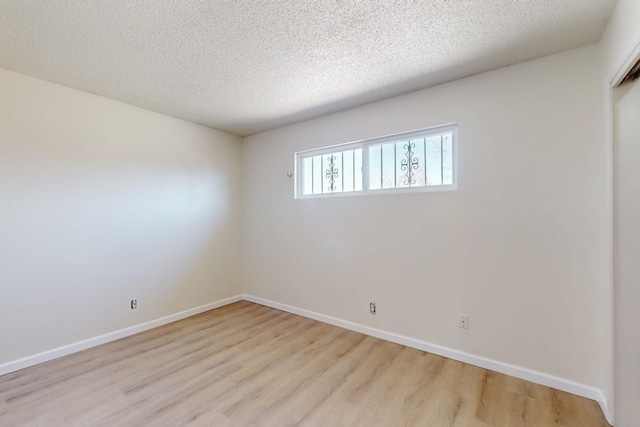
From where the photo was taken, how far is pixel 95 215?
2.68 metres

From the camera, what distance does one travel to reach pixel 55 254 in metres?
2.44

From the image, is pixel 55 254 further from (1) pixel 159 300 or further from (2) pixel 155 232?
(1) pixel 159 300

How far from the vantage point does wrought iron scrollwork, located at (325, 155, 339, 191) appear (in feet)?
10.9

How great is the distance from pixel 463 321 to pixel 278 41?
2.63 metres

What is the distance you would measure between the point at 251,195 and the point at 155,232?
4.47 ft

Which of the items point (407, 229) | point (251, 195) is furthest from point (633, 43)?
point (251, 195)

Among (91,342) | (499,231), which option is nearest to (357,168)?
(499,231)

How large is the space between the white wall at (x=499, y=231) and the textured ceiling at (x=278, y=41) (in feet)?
0.84

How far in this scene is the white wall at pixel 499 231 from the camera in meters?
1.90

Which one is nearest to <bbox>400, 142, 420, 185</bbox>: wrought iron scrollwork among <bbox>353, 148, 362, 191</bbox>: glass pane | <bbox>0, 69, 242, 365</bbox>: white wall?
<bbox>353, 148, 362, 191</bbox>: glass pane

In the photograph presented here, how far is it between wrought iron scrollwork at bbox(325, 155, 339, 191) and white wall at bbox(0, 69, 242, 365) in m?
1.60

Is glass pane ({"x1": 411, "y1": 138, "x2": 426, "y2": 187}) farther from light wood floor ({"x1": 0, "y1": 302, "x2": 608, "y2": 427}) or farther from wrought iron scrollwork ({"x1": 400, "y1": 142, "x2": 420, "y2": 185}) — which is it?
light wood floor ({"x1": 0, "y1": 302, "x2": 608, "y2": 427})

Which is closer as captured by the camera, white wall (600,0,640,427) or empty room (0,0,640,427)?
white wall (600,0,640,427)

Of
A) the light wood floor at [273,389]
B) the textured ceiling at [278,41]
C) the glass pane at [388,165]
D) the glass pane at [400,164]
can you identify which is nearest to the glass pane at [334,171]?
the glass pane at [388,165]
